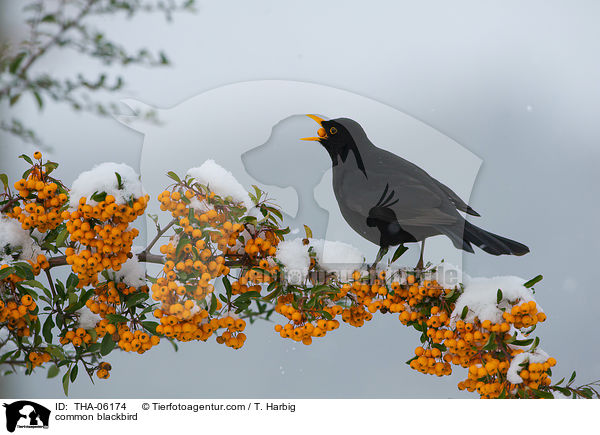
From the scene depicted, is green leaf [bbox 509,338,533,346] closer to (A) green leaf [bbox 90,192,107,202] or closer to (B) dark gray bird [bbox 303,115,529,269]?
(B) dark gray bird [bbox 303,115,529,269]

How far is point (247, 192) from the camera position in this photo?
844 mm

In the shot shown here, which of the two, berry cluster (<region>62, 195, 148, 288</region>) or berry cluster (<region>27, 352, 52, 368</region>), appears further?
berry cluster (<region>27, 352, 52, 368</region>)

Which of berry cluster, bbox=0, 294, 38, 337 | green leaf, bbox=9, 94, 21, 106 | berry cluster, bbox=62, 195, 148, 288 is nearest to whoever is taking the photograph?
berry cluster, bbox=62, 195, 148, 288

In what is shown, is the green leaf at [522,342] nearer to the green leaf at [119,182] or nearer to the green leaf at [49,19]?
the green leaf at [119,182]

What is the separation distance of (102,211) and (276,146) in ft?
1.20

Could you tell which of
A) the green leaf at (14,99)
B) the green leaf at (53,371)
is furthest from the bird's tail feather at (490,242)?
the green leaf at (14,99)

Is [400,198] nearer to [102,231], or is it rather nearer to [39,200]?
[102,231]

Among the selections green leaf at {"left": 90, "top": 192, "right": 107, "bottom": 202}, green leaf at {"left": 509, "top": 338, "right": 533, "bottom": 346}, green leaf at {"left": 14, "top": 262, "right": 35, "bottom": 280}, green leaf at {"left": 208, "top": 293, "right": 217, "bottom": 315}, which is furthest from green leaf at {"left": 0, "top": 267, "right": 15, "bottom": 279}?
green leaf at {"left": 509, "top": 338, "right": 533, "bottom": 346}

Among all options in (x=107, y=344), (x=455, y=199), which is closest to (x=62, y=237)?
(x=107, y=344)

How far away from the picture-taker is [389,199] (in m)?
0.84

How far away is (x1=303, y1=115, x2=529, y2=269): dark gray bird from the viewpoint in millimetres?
823
